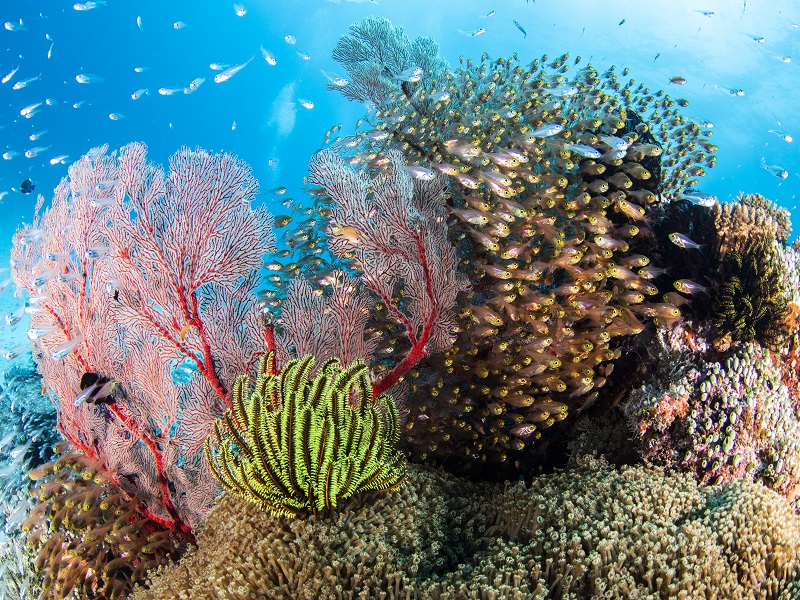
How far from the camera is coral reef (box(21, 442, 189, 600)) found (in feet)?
14.1

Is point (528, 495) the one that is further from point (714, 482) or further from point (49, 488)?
point (49, 488)

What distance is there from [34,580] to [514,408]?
520 cm

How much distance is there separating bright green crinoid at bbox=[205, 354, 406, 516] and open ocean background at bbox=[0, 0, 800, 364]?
21.2 m

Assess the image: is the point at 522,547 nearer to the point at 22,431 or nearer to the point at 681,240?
the point at 681,240

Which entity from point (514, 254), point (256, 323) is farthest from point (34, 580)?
point (514, 254)

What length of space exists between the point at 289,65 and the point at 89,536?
10863cm

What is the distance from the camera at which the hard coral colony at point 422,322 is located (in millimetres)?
4090

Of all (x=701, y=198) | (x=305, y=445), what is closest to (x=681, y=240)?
(x=701, y=198)

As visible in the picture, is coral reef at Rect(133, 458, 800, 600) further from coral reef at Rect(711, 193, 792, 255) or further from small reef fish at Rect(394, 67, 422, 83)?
small reef fish at Rect(394, 67, 422, 83)

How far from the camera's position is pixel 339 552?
9.61 feet

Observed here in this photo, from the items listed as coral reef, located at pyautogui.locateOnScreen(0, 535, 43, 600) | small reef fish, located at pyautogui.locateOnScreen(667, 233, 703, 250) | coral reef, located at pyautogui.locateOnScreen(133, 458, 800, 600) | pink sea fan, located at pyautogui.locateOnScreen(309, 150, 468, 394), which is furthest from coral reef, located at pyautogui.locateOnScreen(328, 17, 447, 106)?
coral reef, located at pyautogui.locateOnScreen(0, 535, 43, 600)

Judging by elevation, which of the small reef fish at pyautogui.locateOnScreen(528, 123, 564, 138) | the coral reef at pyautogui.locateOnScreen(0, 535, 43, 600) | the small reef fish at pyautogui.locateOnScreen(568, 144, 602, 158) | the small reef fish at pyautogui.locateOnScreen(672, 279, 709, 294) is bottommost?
the coral reef at pyautogui.locateOnScreen(0, 535, 43, 600)

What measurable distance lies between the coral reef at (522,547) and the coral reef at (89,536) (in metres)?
0.72

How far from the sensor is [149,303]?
4020 mm
